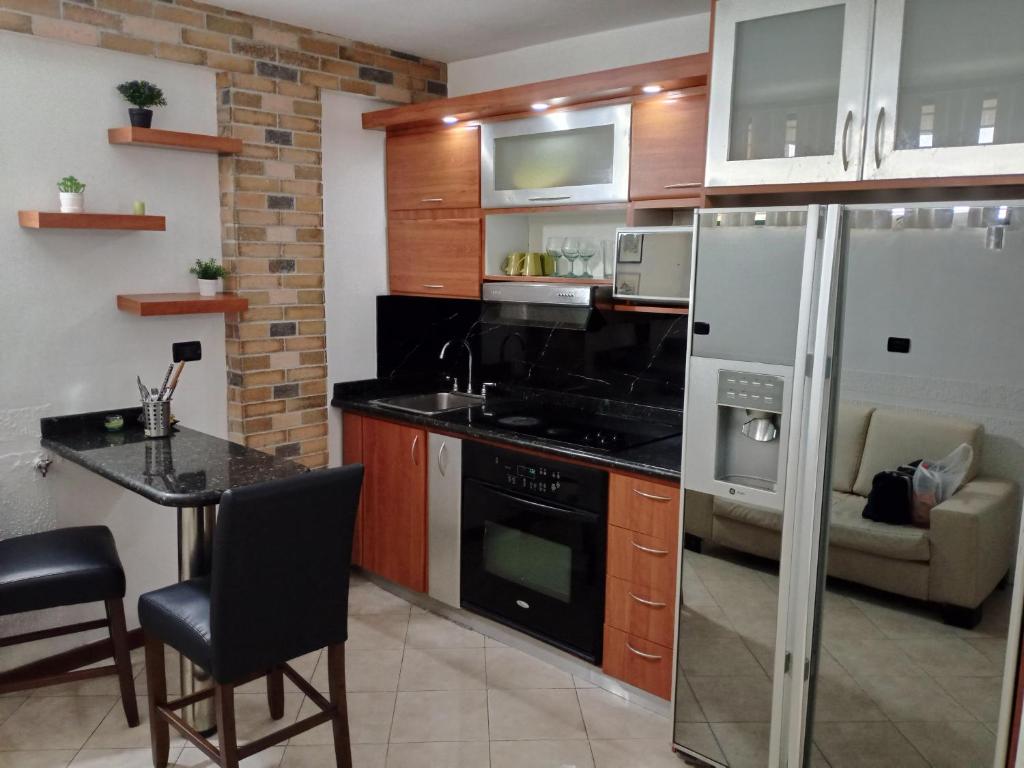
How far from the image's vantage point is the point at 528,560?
3188 millimetres

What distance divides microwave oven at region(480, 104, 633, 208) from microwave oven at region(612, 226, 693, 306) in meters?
0.21

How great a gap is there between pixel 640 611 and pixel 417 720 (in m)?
0.84

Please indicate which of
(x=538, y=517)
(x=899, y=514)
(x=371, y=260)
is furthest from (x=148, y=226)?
(x=899, y=514)

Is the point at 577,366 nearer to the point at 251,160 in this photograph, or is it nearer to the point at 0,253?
the point at 251,160

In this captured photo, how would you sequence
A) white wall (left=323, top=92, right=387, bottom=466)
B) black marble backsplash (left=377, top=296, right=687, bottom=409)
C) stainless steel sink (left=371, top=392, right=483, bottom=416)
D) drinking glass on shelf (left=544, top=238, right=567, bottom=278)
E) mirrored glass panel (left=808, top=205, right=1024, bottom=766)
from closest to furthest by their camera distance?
mirrored glass panel (left=808, top=205, right=1024, bottom=766), black marble backsplash (left=377, top=296, right=687, bottom=409), drinking glass on shelf (left=544, top=238, right=567, bottom=278), white wall (left=323, top=92, right=387, bottom=466), stainless steel sink (left=371, top=392, right=483, bottom=416)

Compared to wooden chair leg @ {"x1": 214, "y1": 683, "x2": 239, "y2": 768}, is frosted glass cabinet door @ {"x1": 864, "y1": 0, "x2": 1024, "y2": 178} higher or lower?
higher

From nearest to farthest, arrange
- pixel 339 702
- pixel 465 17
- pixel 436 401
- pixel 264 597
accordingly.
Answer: pixel 264 597 < pixel 339 702 < pixel 465 17 < pixel 436 401

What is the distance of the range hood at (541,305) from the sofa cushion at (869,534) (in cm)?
119

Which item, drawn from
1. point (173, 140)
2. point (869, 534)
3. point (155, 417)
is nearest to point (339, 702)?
point (155, 417)

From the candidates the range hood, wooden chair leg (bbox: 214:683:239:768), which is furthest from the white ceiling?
wooden chair leg (bbox: 214:683:239:768)

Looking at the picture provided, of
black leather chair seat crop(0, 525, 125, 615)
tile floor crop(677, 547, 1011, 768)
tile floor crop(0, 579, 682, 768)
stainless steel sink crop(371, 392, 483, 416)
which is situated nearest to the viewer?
tile floor crop(677, 547, 1011, 768)

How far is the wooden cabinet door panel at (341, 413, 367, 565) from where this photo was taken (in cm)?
384

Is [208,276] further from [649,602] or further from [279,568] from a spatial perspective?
[649,602]

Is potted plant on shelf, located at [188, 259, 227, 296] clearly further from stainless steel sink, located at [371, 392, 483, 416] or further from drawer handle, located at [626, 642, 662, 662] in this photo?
drawer handle, located at [626, 642, 662, 662]
